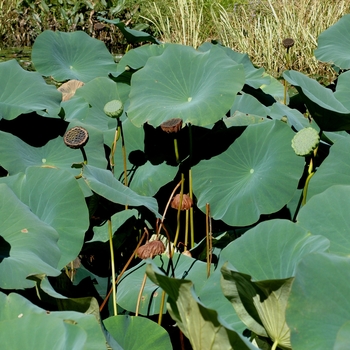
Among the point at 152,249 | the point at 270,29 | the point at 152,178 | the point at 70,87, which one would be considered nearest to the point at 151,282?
the point at 152,249

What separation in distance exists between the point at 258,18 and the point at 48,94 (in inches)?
226

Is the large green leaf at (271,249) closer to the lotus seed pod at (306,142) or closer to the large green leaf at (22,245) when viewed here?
the lotus seed pod at (306,142)

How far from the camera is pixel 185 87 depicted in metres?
2.48

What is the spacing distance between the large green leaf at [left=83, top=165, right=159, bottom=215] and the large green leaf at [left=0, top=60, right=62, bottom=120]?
0.55m

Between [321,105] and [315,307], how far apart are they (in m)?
1.07

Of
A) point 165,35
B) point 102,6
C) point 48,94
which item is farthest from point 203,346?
point 102,6

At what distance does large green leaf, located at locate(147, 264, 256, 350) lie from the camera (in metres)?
1.28

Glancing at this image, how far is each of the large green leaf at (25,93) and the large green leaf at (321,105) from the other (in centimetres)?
97

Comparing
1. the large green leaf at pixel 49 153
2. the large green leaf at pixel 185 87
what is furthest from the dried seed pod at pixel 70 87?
the large green leaf at pixel 185 87

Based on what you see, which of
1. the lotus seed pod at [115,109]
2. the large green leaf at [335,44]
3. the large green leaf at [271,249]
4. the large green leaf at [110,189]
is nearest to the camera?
the large green leaf at [271,249]

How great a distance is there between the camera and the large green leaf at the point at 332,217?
178cm

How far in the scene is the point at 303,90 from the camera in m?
2.29

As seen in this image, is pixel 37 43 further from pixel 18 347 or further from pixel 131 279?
pixel 18 347

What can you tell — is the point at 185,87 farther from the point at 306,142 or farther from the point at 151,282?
the point at 151,282
